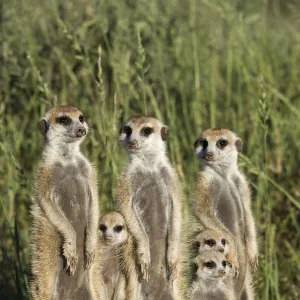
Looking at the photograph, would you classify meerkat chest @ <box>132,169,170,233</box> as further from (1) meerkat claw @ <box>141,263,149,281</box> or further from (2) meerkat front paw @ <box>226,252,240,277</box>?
(2) meerkat front paw @ <box>226,252,240,277</box>

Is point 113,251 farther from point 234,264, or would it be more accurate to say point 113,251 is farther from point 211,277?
point 234,264

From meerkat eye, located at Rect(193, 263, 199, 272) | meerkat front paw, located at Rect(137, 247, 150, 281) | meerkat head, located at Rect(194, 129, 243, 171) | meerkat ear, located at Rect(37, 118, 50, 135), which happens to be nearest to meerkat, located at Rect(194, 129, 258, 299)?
meerkat head, located at Rect(194, 129, 243, 171)

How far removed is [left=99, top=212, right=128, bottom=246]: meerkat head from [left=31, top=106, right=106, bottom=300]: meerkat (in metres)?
0.19

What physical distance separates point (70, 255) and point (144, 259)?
387 millimetres

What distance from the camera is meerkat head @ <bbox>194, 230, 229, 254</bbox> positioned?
4168 millimetres

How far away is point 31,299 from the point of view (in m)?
4.11

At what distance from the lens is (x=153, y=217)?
14.1 feet

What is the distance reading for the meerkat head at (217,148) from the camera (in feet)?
14.8

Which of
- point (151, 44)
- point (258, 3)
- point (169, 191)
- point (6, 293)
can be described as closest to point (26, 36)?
point (151, 44)

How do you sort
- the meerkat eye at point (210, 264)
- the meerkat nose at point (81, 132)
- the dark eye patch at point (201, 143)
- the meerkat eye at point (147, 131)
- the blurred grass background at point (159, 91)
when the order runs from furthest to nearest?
the blurred grass background at point (159, 91) → the dark eye patch at point (201, 143) → the meerkat eye at point (147, 131) → the meerkat eye at point (210, 264) → the meerkat nose at point (81, 132)

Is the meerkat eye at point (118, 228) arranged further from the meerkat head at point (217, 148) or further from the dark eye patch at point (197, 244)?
the meerkat head at point (217, 148)

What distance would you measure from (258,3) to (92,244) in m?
6.62

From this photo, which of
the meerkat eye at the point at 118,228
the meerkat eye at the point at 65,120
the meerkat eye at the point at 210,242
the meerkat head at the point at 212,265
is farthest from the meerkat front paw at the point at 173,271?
the meerkat eye at the point at 65,120

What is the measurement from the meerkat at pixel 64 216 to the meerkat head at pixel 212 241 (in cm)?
55
